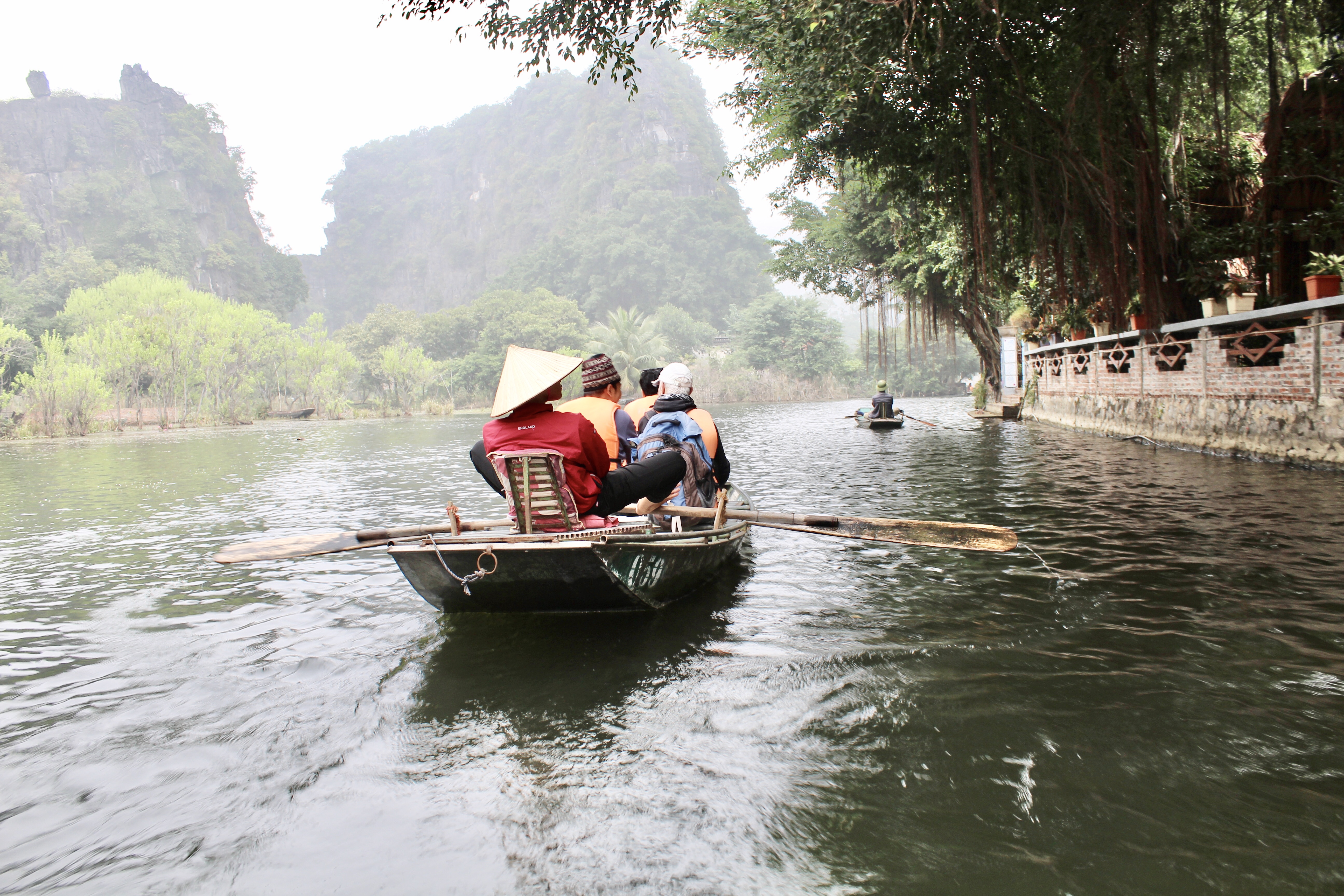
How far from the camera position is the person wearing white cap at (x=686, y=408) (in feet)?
19.7

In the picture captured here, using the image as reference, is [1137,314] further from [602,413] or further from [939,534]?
[602,413]

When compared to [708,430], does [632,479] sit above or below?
below

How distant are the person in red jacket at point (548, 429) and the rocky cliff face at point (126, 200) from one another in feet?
222

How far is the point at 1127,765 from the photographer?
3102 millimetres

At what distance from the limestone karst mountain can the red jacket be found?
3408 inches

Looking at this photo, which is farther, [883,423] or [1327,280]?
[883,423]

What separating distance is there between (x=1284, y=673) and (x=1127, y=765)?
56.7 inches

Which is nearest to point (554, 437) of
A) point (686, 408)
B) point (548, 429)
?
point (548, 429)

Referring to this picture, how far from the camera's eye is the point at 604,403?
232 inches

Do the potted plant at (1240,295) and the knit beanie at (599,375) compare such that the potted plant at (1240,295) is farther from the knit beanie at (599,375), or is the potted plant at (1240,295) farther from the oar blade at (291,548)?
the oar blade at (291,548)

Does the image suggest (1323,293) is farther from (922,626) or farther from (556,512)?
(556,512)

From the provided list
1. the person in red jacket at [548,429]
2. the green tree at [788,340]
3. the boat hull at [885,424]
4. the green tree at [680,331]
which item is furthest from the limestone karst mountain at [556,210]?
the person in red jacket at [548,429]

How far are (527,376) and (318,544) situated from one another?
76.8 inches

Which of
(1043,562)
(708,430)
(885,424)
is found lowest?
(1043,562)
